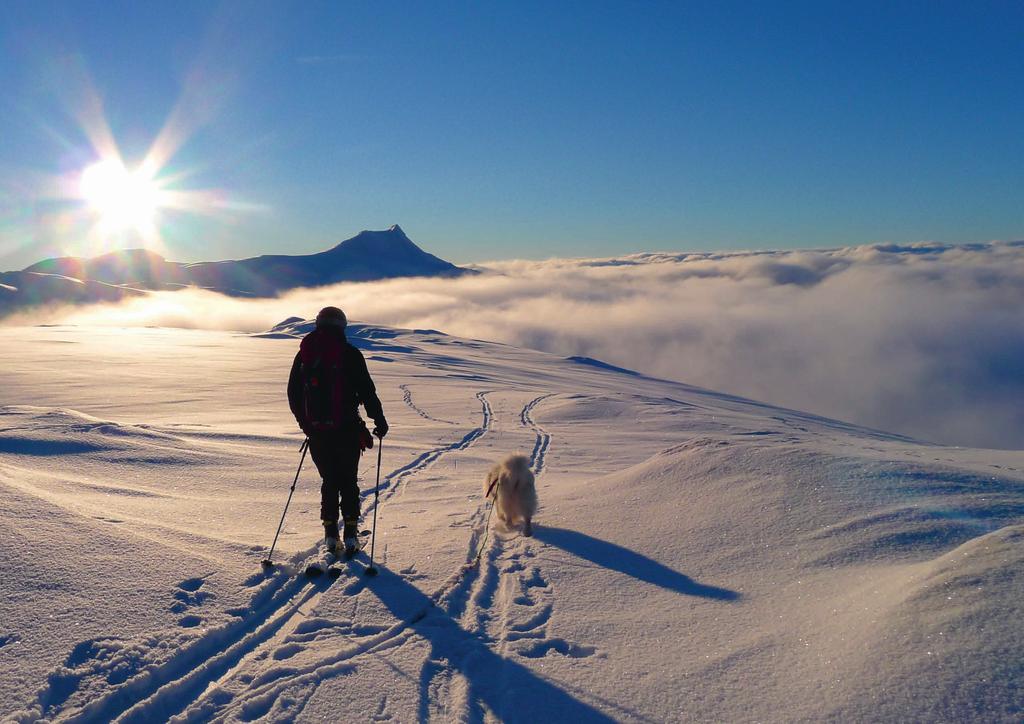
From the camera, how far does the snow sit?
271 cm

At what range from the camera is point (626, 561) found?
467 centimetres

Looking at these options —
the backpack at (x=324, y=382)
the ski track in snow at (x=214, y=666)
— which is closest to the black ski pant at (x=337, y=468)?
the backpack at (x=324, y=382)

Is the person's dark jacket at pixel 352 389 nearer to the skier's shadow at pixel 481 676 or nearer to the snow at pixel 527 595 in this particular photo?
the snow at pixel 527 595

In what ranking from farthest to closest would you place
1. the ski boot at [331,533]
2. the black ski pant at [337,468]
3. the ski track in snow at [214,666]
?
the ski boot at [331,533]
the black ski pant at [337,468]
the ski track in snow at [214,666]

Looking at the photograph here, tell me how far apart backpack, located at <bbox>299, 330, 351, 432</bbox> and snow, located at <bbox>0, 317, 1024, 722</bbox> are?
3.78ft

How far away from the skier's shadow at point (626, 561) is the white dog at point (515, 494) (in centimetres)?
22

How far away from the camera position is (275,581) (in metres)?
4.08

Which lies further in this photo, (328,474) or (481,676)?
(328,474)

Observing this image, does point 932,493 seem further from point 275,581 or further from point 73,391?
point 73,391

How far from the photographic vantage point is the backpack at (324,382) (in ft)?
15.0

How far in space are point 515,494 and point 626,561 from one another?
1413 millimetres

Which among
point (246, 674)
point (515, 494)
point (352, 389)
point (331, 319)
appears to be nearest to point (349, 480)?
point (352, 389)

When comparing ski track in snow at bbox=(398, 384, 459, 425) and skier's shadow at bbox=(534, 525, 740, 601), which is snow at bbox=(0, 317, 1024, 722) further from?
ski track in snow at bbox=(398, 384, 459, 425)

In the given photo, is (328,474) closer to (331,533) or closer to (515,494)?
(331,533)
